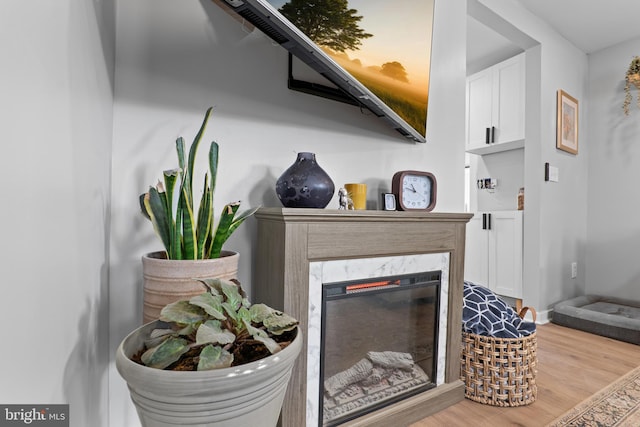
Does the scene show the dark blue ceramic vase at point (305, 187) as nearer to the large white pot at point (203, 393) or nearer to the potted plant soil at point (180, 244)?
the potted plant soil at point (180, 244)

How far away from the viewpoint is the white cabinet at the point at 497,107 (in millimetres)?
2990

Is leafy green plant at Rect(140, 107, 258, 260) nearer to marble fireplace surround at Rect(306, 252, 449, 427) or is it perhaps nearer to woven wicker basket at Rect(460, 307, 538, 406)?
marble fireplace surround at Rect(306, 252, 449, 427)

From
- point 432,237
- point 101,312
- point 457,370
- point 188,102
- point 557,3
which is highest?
point 557,3

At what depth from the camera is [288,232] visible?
40.5 inches

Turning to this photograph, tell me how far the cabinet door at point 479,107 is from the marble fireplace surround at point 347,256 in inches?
88.4

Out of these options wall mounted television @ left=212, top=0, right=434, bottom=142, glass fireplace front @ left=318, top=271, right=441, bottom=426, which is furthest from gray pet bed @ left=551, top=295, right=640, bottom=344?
wall mounted television @ left=212, top=0, right=434, bottom=142

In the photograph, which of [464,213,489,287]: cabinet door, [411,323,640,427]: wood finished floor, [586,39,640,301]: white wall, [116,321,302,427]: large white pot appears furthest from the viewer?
[464,213,489,287]: cabinet door

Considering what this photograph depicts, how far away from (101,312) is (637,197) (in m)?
4.02

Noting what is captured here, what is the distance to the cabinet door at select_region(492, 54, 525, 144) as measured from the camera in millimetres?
2969

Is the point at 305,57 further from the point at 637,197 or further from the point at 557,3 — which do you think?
the point at 637,197

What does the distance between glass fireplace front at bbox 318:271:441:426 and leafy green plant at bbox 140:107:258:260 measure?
43 centimetres

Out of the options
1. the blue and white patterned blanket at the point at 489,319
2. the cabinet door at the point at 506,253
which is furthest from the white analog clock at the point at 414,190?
the cabinet door at the point at 506,253

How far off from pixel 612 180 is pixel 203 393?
3938mm

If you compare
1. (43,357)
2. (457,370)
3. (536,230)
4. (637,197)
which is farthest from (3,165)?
(637,197)
